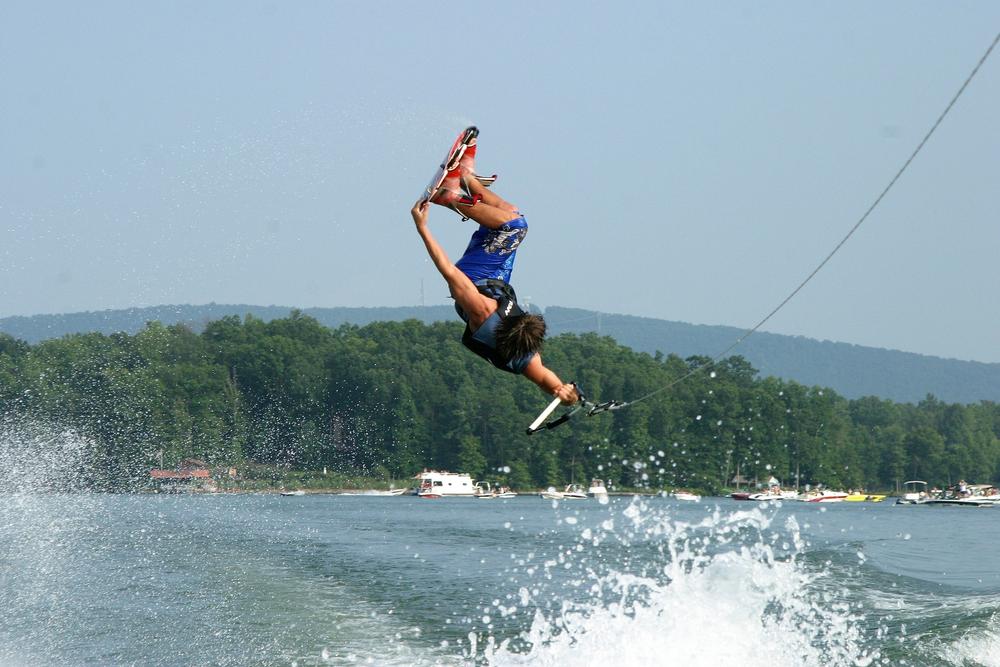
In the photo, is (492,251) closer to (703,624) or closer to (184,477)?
(703,624)

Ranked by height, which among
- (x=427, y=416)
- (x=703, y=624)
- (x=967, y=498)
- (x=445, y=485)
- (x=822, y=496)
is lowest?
(x=445, y=485)

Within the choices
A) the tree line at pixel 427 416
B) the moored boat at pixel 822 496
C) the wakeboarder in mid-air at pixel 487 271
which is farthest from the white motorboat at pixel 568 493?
the wakeboarder in mid-air at pixel 487 271

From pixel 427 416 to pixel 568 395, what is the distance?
8108 cm

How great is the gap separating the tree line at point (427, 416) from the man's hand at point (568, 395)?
5854 centimetres

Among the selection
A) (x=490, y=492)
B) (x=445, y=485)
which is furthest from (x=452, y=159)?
(x=490, y=492)

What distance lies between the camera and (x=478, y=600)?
802 inches

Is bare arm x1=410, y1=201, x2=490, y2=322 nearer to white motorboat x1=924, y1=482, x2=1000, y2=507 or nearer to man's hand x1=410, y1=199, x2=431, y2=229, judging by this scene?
man's hand x1=410, y1=199, x2=431, y2=229

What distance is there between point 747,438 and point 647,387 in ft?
28.0

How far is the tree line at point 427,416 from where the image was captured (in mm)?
69625

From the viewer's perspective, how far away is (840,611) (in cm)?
1923

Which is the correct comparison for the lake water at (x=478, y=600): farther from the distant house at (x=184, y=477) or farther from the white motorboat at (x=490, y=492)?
the white motorboat at (x=490, y=492)

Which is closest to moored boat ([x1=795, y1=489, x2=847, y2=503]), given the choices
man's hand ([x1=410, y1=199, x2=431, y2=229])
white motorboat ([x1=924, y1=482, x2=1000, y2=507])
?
white motorboat ([x1=924, y1=482, x2=1000, y2=507])

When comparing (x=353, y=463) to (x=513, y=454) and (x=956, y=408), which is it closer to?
(x=513, y=454)

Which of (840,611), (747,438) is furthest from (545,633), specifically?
(747,438)
